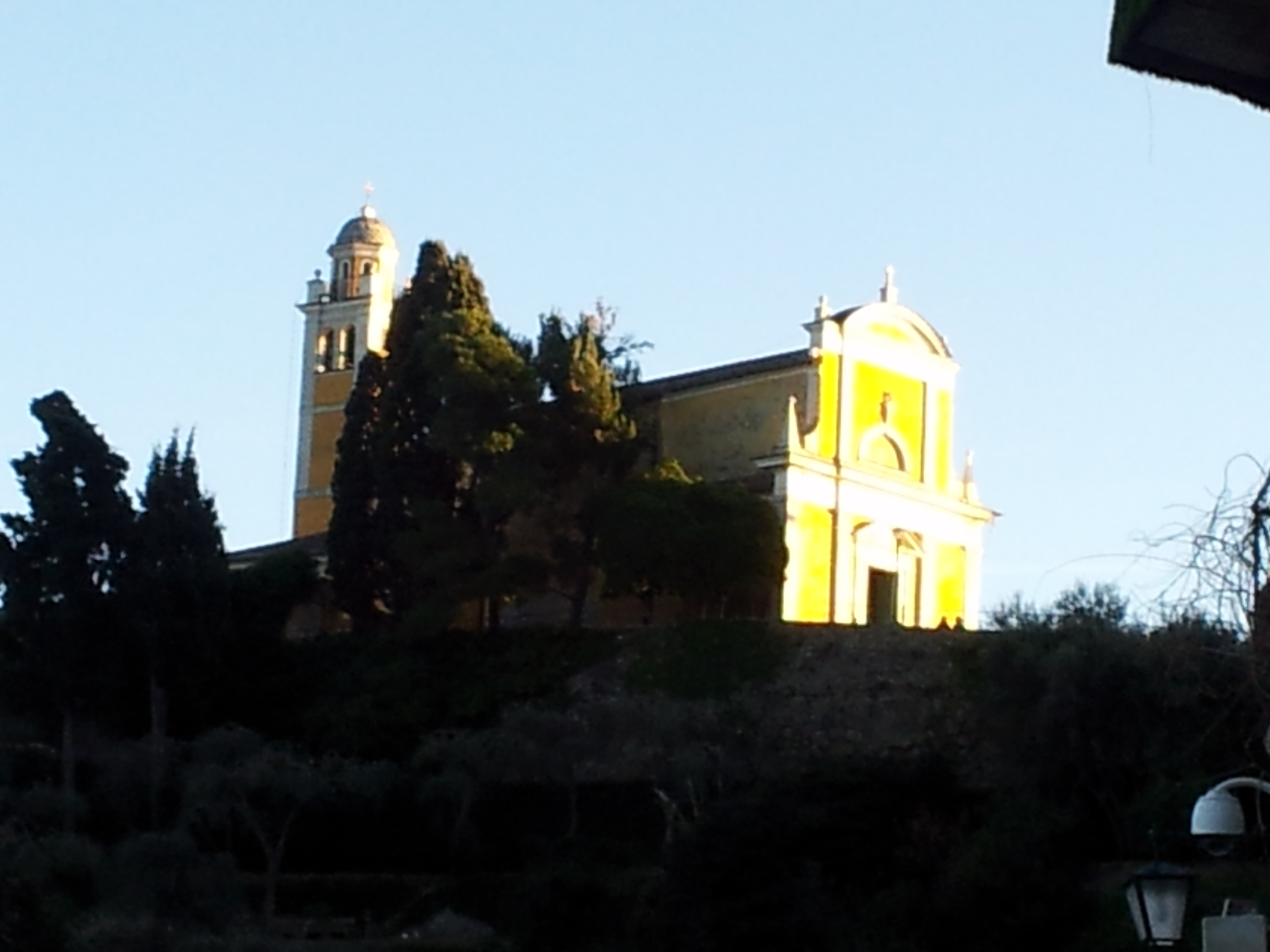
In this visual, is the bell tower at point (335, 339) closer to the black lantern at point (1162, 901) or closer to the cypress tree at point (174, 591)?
the cypress tree at point (174, 591)

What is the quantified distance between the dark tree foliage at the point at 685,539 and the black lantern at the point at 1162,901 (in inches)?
1190

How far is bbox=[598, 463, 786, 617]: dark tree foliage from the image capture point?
1505 inches

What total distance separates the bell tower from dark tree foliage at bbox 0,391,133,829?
1012 centimetres

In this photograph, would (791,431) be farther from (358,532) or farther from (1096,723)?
(1096,723)

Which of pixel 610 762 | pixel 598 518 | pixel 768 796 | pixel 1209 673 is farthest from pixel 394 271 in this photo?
pixel 1209 673

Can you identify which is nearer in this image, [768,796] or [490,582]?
[768,796]

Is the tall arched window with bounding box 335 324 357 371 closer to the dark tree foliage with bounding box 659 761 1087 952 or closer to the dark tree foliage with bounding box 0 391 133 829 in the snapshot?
the dark tree foliage with bounding box 0 391 133 829

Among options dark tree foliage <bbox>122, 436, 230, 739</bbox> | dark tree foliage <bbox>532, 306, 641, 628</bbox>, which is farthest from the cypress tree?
dark tree foliage <bbox>532, 306, 641, 628</bbox>

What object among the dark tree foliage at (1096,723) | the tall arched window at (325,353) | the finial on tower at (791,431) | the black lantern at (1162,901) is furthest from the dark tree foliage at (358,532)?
the black lantern at (1162,901)

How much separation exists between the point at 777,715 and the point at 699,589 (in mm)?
3322

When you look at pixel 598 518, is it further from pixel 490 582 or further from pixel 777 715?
pixel 777 715

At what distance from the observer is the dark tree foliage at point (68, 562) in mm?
37562

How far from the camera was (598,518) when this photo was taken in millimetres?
39281

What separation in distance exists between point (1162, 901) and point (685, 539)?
99.7 feet
